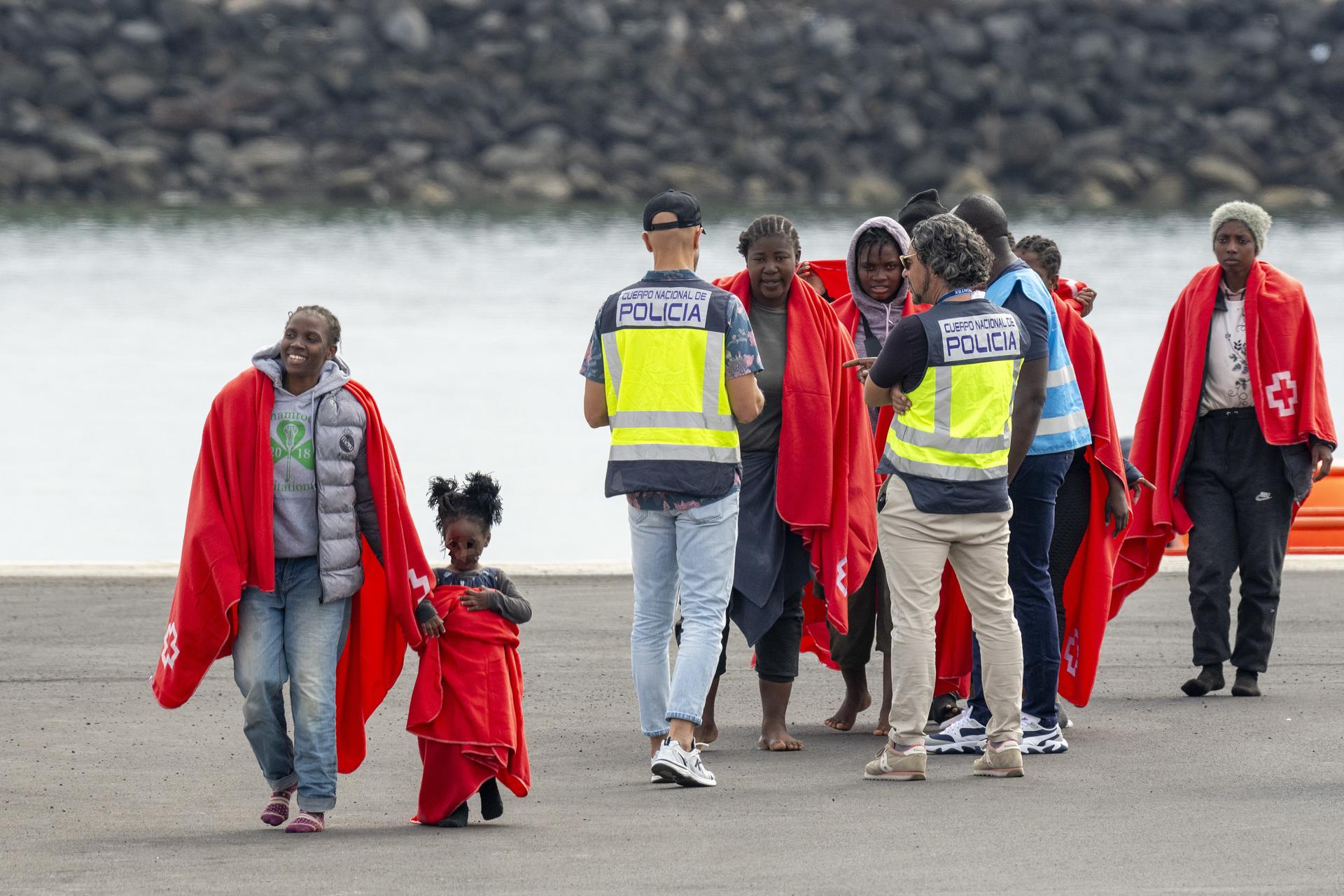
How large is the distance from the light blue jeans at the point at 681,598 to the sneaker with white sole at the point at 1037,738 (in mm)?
1118

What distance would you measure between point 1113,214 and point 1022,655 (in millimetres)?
45918

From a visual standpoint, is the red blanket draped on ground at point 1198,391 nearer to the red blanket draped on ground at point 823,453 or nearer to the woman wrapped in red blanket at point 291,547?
the red blanket draped on ground at point 823,453

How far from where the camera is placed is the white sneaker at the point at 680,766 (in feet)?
21.1

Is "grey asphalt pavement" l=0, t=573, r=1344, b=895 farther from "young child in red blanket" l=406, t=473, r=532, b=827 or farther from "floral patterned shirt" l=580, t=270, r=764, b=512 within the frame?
"floral patterned shirt" l=580, t=270, r=764, b=512

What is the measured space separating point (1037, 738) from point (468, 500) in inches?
82.9

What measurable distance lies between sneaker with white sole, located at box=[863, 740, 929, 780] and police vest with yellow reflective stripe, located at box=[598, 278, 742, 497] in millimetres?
935

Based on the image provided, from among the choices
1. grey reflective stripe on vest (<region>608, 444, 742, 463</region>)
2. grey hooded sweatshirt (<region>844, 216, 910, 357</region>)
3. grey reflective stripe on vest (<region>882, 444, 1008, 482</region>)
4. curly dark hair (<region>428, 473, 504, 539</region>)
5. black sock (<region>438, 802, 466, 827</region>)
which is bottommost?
black sock (<region>438, 802, 466, 827</region>)

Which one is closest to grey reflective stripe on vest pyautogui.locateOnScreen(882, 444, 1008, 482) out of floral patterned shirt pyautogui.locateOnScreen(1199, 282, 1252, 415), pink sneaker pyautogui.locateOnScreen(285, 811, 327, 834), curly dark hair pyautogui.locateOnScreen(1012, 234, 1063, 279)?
curly dark hair pyautogui.locateOnScreen(1012, 234, 1063, 279)

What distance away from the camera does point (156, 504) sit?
59.3 ft

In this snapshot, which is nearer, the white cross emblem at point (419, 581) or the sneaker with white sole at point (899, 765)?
the white cross emblem at point (419, 581)

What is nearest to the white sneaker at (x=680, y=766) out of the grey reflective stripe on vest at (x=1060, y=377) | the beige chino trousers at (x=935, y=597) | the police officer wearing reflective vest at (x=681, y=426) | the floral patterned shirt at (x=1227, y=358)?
the police officer wearing reflective vest at (x=681, y=426)

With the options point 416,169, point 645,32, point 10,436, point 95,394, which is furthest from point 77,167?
point 10,436

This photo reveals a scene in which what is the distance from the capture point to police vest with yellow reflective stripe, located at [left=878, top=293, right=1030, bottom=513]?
6.29 m

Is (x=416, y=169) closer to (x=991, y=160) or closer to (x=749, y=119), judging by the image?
(x=749, y=119)
